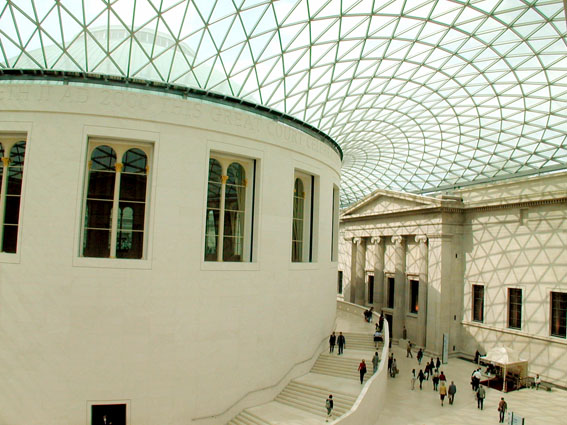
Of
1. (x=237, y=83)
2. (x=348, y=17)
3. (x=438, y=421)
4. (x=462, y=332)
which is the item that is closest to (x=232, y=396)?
(x=438, y=421)

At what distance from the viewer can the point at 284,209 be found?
2316 centimetres

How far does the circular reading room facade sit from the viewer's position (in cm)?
1747

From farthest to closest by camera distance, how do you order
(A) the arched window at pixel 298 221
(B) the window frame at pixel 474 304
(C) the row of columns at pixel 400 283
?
(C) the row of columns at pixel 400 283 → (B) the window frame at pixel 474 304 → (A) the arched window at pixel 298 221

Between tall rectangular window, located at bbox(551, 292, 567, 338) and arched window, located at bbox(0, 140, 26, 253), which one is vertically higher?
arched window, located at bbox(0, 140, 26, 253)

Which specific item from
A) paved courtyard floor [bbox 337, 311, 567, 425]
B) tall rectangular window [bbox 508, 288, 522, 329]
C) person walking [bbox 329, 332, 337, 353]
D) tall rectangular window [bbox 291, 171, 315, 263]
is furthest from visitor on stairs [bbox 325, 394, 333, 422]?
tall rectangular window [bbox 508, 288, 522, 329]

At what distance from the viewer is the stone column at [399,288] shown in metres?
44.6

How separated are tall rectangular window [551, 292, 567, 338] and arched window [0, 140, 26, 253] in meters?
35.8

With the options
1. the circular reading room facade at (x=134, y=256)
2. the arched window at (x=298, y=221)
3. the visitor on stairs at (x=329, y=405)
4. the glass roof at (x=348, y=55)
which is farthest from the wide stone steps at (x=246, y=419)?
the glass roof at (x=348, y=55)

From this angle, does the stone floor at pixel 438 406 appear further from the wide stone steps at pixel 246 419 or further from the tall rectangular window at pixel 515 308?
the tall rectangular window at pixel 515 308

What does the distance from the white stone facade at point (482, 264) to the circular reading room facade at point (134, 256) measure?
22859mm

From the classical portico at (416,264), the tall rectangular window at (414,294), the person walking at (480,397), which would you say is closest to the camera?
the person walking at (480,397)

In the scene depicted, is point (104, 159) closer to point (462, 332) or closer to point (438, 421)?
point (438, 421)

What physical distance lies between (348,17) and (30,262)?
72.3 ft

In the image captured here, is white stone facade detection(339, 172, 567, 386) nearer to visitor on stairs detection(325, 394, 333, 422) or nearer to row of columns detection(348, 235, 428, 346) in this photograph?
row of columns detection(348, 235, 428, 346)
